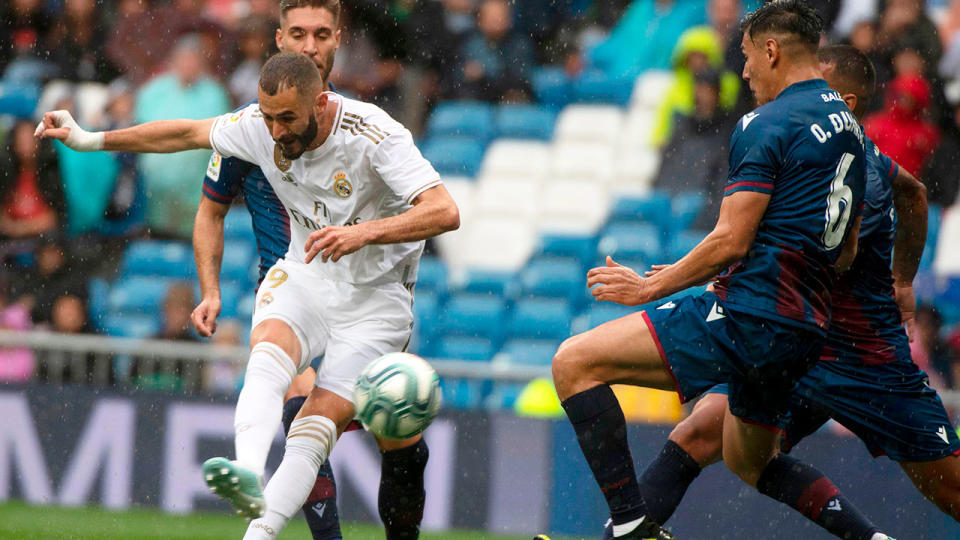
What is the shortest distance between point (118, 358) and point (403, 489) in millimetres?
4311

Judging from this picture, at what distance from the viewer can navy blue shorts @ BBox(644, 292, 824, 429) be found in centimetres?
534

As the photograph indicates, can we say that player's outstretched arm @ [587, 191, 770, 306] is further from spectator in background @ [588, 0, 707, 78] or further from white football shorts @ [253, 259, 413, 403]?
spectator in background @ [588, 0, 707, 78]

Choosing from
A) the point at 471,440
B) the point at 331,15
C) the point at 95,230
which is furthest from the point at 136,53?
the point at 331,15

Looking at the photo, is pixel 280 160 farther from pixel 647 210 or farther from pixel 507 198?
pixel 507 198

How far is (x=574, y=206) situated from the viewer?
1337cm

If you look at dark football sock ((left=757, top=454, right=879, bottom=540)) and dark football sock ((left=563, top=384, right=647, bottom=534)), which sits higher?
dark football sock ((left=563, top=384, right=647, bottom=534))

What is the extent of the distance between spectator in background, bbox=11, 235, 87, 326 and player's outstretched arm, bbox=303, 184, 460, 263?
6.46m

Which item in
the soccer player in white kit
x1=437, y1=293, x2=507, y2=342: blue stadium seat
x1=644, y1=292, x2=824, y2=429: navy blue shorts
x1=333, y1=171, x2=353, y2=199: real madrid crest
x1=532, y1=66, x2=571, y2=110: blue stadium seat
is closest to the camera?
x1=644, y1=292, x2=824, y2=429: navy blue shorts

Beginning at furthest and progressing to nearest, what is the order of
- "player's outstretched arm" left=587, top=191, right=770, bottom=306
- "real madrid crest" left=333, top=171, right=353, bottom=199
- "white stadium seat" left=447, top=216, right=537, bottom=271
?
1. "white stadium seat" left=447, top=216, right=537, bottom=271
2. "real madrid crest" left=333, top=171, right=353, bottom=199
3. "player's outstretched arm" left=587, top=191, right=770, bottom=306

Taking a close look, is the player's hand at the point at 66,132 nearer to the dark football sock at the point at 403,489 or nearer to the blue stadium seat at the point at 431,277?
the dark football sock at the point at 403,489

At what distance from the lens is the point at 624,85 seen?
1405 cm

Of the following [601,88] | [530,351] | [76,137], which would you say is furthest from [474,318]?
[76,137]

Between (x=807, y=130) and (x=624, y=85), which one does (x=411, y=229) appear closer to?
(x=807, y=130)

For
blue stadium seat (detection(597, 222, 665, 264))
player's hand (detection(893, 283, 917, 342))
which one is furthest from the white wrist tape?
blue stadium seat (detection(597, 222, 665, 264))
